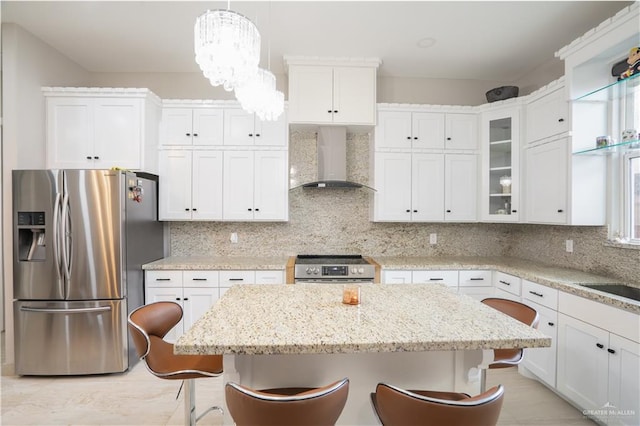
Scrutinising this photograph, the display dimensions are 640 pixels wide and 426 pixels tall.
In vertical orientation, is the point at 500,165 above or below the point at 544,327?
above

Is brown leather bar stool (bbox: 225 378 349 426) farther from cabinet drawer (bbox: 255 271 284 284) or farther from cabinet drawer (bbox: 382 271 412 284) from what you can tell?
cabinet drawer (bbox: 382 271 412 284)

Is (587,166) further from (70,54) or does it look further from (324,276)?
(70,54)

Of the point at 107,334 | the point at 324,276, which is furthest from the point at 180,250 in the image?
the point at 324,276

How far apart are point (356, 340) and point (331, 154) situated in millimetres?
2380

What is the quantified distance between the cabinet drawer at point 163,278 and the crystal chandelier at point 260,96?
193cm

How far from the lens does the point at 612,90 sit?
7.49 feet

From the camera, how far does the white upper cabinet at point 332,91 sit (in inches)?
120

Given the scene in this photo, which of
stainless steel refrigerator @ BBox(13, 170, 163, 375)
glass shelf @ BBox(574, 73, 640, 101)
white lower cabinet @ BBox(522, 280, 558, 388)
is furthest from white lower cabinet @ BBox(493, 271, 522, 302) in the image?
stainless steel refrigerator @ BBox(13, 170, 163, 375)

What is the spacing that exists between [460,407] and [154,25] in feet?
10.9

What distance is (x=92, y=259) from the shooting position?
8.16ft

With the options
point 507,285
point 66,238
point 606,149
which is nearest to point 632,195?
point 606,149

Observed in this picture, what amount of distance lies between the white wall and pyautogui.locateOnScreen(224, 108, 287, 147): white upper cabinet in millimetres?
1690

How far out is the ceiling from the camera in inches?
92.0

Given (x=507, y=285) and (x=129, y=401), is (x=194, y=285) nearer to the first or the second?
(x=129, y=401)
